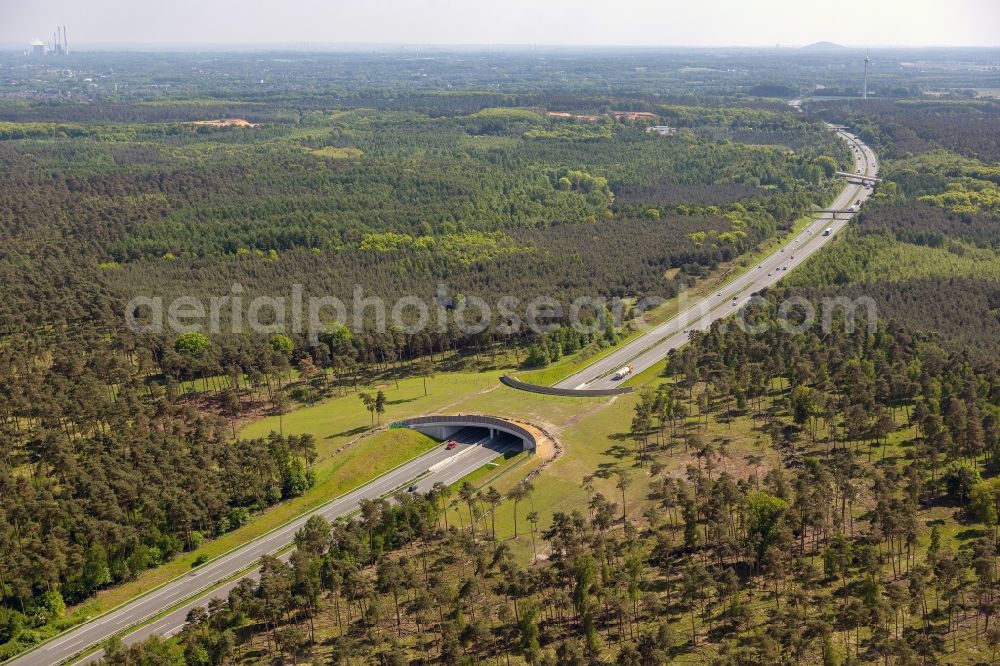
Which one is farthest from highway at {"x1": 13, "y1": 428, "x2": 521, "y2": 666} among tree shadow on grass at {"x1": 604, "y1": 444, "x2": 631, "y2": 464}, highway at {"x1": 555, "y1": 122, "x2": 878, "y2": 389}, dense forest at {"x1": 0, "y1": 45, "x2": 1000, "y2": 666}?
highway at {"x1": 555, "y1": 122, "x2": 878, "y2": 389}

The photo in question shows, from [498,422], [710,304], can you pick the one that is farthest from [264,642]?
[710,304]

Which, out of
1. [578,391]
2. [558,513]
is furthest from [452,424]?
[558,513]

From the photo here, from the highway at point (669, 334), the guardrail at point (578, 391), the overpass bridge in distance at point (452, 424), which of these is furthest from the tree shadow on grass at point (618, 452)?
the highway at point (669, 334)

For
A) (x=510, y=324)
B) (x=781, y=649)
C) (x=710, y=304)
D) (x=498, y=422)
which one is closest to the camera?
(x=781, y=649)

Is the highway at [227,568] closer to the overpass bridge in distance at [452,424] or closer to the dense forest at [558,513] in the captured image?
the overpass bridge in distance at [452,424]

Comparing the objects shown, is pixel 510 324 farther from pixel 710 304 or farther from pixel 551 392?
pixel 710 304

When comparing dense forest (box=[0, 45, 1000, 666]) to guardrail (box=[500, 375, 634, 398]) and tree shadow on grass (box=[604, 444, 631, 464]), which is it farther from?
guardrail (box=[500, 375, 634, 398])
